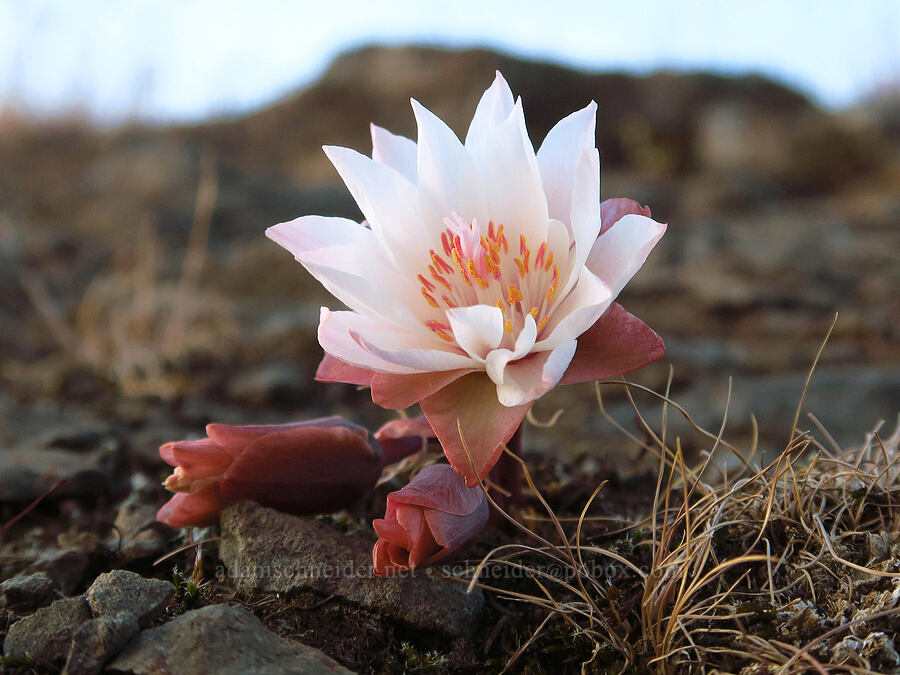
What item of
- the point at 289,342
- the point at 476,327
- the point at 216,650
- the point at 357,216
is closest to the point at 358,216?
the point at 357,216

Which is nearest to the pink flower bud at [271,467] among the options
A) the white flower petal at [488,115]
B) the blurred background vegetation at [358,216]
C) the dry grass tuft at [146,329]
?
the white flower petal at [488,115]

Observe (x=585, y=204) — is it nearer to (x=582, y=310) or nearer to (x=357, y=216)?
(x=582, y=310)

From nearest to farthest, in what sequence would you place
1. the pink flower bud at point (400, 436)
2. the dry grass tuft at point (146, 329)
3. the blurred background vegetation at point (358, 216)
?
the pink flower bud at point (400, 436)
the blurred background vegetation at point (358, 216)
the dry grass tuft at point (146, 329)

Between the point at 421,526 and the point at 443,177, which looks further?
the point at 443,177

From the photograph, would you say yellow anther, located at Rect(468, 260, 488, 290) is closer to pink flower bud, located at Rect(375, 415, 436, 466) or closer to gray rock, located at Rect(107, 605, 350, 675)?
pink flower bud, located at Rect(375, 415, 436, 466)

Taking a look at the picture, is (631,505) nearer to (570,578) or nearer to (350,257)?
(570,578)

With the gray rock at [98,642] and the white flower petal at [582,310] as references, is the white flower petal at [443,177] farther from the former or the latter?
the gray rock at [98,642]

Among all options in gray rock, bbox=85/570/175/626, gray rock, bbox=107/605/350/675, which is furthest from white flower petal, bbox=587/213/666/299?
gray rock, bbox=85/570/175/626
